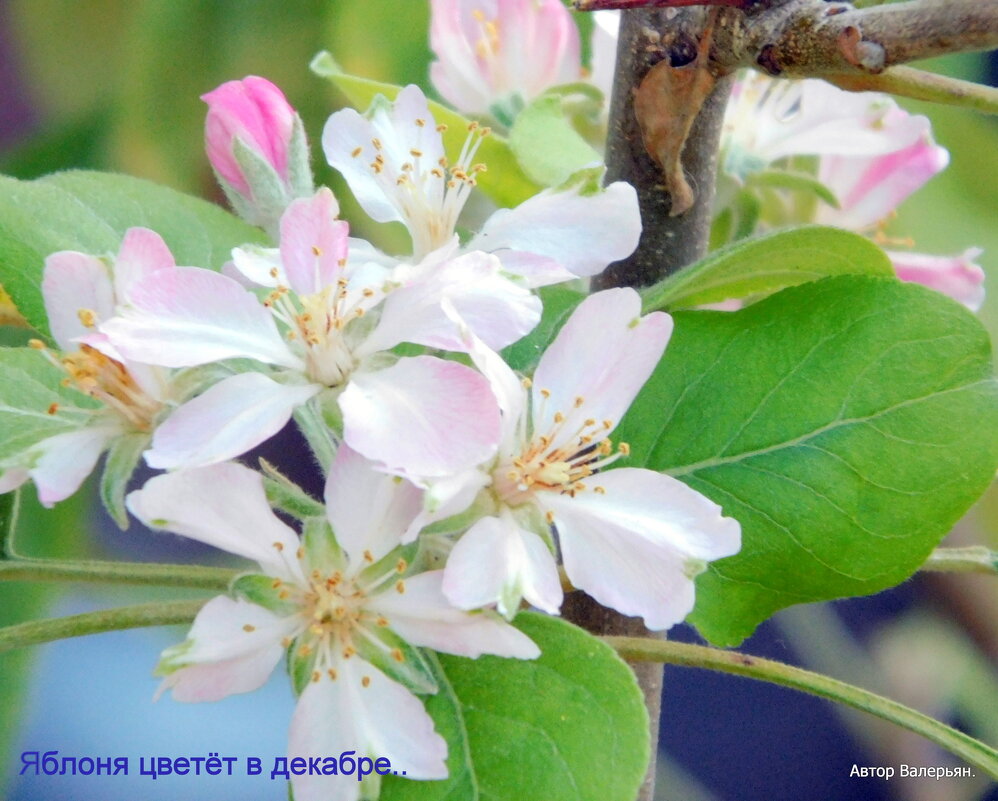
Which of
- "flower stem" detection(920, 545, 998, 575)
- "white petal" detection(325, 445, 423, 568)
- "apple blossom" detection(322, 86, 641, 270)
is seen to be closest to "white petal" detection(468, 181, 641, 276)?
"apple blossom" detection(322, 86, 641, 270)

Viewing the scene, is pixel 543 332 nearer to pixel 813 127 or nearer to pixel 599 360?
pixel 599 360

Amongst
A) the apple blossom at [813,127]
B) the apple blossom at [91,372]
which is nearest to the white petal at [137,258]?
the apple blossom at [91,372]

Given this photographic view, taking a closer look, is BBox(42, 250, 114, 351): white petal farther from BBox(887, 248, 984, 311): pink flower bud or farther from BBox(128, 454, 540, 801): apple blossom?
BBox(887, 248, 984, 311): pink flower bud

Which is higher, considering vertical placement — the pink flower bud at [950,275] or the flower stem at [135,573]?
the pink flower bud at [950,275]

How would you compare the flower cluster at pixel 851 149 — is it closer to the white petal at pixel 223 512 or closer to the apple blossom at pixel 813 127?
the apple blossom at pixel 813 127

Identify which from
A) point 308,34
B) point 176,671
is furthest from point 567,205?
point 308,34

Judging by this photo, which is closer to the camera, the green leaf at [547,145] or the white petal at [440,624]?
the white petal at [440,624]

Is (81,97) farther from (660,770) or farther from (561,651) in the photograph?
(561,651)
